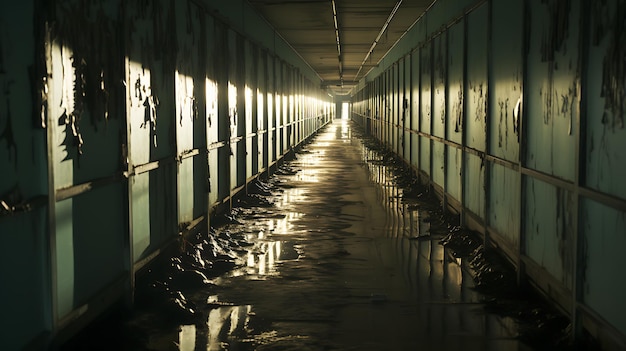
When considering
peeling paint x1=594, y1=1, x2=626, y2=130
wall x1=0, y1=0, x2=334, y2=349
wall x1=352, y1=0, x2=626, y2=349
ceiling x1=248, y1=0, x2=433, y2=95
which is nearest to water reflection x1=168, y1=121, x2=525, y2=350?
wall x1=352, y1=0, x2=626, y2=349

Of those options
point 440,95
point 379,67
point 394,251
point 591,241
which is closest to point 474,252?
point 394,251

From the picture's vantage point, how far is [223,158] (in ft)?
32.6

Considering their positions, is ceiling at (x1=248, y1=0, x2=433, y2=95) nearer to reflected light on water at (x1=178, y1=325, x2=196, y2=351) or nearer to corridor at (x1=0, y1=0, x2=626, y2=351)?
corridor at (x1=0, y1=0, x2=626, y2=351)

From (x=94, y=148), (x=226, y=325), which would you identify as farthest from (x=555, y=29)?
(x=94, y=148)

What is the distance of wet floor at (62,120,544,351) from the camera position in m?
4.67

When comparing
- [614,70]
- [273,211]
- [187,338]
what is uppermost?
[614,70]

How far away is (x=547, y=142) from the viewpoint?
17.3 ft

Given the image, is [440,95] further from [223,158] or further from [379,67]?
[379,67]

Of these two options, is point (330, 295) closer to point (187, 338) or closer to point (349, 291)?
point (349, 291)

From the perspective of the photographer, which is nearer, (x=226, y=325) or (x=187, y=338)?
(x=187, y=338)

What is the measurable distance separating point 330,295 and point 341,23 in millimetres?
10609

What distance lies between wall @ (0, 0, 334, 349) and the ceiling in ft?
14.4

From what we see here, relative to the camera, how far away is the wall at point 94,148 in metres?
3.47

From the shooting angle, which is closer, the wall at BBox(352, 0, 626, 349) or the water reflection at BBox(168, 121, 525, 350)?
the wall at BBox(352, 0, 626, 349)
